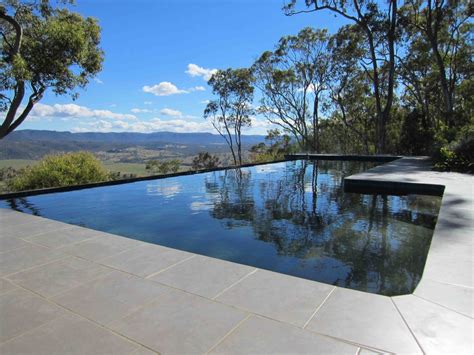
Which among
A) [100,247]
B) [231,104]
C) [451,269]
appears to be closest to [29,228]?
[100,247]

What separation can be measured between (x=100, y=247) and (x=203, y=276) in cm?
130

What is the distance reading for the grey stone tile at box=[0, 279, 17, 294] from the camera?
85.7 inches

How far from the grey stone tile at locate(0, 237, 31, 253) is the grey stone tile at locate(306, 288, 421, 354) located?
9.78 feet

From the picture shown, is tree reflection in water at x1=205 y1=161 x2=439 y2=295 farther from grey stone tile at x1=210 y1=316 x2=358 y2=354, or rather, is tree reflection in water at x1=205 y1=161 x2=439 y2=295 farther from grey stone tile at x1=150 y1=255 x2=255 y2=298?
grey stone tile at x1=210 y1=316 x2=358 y2=354

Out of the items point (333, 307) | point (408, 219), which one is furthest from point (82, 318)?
point (408, 219)

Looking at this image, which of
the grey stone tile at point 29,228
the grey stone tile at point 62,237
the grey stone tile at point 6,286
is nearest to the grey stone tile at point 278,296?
the grey stone tile at point 6,286

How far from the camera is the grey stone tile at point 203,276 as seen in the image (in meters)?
2.12

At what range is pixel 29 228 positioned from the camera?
12.2 feet

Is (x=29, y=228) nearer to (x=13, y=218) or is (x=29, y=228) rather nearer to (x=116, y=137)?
(x=13, y=218)

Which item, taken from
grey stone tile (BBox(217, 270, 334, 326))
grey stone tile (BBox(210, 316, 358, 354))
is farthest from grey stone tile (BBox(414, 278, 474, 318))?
grey stone tile (BBox(210, 316, 358, 354))

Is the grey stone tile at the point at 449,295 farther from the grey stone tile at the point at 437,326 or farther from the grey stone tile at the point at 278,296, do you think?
the grey stone tile at the point at 278,296

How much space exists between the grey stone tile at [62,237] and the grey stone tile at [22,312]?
3.42 ft

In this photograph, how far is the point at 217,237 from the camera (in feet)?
12.4

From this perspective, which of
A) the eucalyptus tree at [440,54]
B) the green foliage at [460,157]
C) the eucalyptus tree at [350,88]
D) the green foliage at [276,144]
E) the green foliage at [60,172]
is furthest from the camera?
the green foliage at [276,144]
